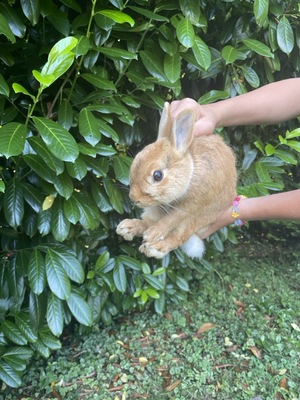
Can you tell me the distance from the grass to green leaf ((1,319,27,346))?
55 cm

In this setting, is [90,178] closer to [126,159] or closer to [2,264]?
[126,159]

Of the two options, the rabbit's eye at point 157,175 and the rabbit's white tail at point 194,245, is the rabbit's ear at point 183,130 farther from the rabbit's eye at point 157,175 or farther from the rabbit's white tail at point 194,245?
the rabbit's white tail at point 194,245

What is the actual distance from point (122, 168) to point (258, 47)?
92 centimetres

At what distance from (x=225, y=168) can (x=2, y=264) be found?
125 cm

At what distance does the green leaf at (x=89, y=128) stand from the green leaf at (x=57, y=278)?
61cm

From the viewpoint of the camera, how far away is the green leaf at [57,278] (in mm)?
1920

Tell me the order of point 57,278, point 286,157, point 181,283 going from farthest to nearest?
point 181,283 → point 286,157 → point 57,278

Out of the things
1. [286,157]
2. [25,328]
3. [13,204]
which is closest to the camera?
[13,204]

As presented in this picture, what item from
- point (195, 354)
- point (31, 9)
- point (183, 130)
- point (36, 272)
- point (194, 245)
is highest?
point (31, 9)

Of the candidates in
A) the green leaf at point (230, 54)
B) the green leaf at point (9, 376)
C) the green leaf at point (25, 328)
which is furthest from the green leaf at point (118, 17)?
the green leaf at point (9, 376)

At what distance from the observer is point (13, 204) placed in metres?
1.82

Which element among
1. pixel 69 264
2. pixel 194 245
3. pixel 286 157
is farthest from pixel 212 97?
pixel 69 264

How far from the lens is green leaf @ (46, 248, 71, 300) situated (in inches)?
75.6

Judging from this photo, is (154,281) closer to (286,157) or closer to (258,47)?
(286,157)
